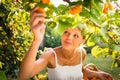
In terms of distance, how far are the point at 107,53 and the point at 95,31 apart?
34.1 inches

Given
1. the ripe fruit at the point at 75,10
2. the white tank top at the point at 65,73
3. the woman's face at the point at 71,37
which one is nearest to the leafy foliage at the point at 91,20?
the ripe fruit at the point at 75,10

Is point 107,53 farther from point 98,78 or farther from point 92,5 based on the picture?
point 92,5

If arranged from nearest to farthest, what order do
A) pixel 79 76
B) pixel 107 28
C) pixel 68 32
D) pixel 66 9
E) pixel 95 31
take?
1. pixel 66 9
2. pixel 107 28
3. pixel 95 31
4. pixel 68 32
5. pixel 79 76

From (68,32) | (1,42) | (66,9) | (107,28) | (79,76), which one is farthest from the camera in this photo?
(1,42)

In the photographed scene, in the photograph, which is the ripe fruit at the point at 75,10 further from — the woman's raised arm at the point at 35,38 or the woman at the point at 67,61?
the woman at the point at 67,61

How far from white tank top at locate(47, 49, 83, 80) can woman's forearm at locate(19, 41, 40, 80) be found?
78 cm

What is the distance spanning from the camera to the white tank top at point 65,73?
237 cm

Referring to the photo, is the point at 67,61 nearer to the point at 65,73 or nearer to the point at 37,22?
the point at 65,73

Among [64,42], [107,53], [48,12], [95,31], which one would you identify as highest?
[48,12]

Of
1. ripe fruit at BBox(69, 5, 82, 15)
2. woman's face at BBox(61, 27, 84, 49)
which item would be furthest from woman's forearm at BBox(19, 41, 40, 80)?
woman's face at BBox(61, 27, 84, 49)

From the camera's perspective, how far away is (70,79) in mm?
2451

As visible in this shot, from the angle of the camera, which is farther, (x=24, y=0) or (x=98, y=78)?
(x=98, y=78)

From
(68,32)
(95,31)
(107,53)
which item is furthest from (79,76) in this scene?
(95,31)

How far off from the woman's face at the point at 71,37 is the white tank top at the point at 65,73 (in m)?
0.30
